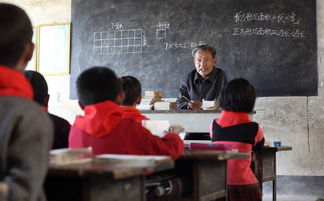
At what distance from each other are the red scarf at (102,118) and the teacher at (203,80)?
2667 millimetres

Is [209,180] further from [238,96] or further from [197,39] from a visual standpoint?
[197,39]

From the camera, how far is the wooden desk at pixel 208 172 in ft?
7.22

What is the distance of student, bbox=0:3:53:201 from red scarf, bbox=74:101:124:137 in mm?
745

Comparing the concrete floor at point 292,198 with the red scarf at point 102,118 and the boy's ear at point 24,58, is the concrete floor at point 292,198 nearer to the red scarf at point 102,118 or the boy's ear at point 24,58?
the red scarf at point 102,118

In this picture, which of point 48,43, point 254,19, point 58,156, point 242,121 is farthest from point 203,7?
point 58,156

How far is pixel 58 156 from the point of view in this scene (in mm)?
1624

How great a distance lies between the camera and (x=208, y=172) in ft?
7.86

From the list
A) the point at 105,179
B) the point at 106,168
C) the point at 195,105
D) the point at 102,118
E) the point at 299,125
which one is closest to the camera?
the point at 106,168

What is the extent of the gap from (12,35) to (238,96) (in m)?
1.75

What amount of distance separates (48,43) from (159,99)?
2.02 meters

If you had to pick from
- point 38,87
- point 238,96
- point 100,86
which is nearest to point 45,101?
point 38,87

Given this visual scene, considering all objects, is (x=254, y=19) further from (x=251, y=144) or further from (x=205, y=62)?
(x=251, y=144)

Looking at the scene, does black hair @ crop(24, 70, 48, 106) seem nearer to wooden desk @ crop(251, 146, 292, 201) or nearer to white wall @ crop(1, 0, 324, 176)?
wooden desk @ crop(251, 146, 292, 201)

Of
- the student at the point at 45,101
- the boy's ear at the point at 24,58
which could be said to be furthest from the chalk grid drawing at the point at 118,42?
the boy's ear at the point at 24,58
